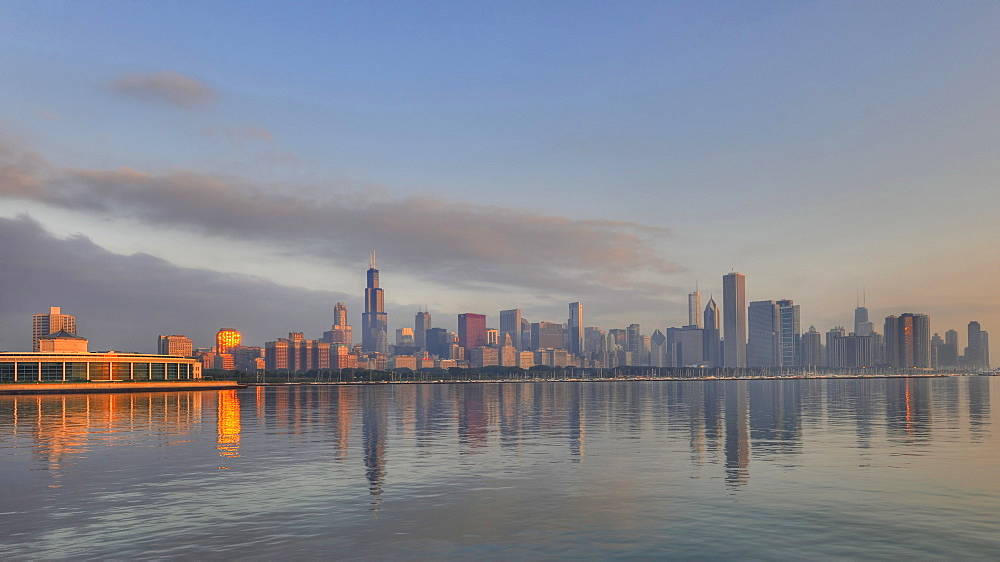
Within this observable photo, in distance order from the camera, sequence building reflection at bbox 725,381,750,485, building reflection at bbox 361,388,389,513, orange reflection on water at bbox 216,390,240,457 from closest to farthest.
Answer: building reflection at bbox 361,388,389,513 < building reflection at bbox 725,381,750,485 < orange reflection on water at bbox 216,390,240,457

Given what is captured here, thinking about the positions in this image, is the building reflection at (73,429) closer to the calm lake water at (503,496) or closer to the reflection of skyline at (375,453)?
the calm lake water at (503,496)

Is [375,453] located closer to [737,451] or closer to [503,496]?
[503,496]

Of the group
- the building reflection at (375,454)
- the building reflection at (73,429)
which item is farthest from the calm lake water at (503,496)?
the building reflection at (73,429)

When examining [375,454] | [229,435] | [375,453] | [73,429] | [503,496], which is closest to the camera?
[503,496]

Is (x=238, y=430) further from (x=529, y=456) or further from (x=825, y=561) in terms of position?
(x=825, y=561)

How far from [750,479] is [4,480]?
40961 millimetres

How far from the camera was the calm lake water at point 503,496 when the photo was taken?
2781cm

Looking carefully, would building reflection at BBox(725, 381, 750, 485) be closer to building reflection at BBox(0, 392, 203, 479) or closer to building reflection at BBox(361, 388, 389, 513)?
building reflection at BBox(361, 388, 389, 513)

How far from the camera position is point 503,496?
3772cm

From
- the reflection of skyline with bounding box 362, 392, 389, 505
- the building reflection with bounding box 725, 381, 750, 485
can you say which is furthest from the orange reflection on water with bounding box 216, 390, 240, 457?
the building reflection with bounding box 725, 381, 750, 485

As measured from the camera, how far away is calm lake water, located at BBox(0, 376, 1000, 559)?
91.2 feet

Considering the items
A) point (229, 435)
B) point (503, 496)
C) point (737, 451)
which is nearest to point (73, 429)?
point (229, 435)

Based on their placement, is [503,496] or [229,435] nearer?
[503,496]

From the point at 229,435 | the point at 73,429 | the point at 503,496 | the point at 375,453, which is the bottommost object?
the point at 73,429
